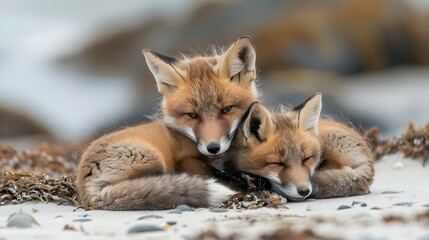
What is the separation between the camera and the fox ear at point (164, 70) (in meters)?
6.22

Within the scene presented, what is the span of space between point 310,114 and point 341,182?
643 mm

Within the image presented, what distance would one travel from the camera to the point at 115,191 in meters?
5.62

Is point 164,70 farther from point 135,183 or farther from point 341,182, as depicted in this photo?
point 341,182

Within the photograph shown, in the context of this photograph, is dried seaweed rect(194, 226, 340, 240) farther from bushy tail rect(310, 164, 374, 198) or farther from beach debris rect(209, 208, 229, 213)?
bushy tail rect(310, 164, 374, 198)

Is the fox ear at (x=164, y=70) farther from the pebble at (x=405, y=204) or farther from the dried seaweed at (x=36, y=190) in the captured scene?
the pebble at (x=405, y=204)

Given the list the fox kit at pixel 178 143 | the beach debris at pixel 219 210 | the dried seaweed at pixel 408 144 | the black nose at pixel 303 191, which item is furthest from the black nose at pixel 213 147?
the dried seaweed at pixel 408 144

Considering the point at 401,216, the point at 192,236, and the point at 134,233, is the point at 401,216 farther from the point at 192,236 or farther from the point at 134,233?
the point at 134,233

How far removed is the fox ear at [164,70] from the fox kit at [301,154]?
75 cm

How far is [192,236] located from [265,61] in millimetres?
16645

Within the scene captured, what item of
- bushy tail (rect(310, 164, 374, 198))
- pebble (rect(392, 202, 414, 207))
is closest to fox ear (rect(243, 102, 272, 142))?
bushy tail (rect(310, 164, 374, 198))

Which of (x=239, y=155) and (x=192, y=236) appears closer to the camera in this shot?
(x=192, y=236)

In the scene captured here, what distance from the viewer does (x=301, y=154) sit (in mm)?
5820

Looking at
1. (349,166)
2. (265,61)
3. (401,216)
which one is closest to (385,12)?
(265,61)

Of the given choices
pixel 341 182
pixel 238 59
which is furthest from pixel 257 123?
pixel 341 182
